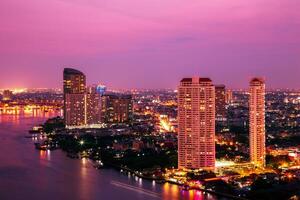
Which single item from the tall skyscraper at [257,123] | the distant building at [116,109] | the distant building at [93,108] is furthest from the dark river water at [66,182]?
the distant building at [116,109]

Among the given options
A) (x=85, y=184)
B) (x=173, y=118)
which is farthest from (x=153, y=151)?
(x=173, y=118)

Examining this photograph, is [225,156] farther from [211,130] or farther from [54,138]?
[54,138]

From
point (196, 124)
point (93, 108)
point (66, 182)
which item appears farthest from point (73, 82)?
point (66, 182)

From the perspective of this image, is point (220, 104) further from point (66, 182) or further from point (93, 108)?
point (66, 182)

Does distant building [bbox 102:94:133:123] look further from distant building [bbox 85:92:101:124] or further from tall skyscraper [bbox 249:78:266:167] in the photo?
tall skyscraper [bbox 249:78:266:167]

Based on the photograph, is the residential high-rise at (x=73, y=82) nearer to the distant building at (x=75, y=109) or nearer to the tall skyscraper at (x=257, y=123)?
the distant building at (x=75, y=109)
